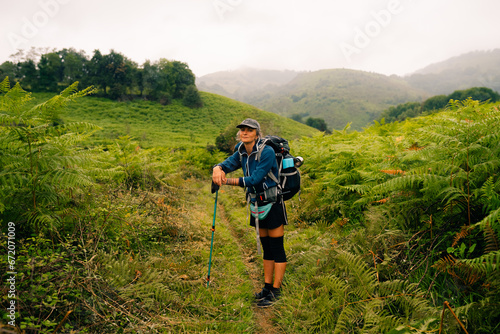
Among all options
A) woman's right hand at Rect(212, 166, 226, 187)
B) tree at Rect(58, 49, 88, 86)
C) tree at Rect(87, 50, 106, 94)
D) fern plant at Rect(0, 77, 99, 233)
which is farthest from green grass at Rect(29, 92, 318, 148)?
woman's right hand at Rect(212, 166, 226, 187)

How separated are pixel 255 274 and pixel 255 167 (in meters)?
2.44

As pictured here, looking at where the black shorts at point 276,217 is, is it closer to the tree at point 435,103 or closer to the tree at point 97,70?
the tree at point 97,70

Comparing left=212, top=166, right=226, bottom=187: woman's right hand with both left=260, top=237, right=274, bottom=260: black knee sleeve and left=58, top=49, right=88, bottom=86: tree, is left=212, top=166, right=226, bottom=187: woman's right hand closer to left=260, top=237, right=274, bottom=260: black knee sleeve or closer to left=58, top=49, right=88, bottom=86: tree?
left=260, top=237, right=274, bottom=260: black knee sleeve

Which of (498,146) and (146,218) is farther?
(146,218)

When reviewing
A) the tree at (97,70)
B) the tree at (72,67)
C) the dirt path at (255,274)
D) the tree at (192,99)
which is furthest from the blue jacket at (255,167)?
the tree at (72,67)

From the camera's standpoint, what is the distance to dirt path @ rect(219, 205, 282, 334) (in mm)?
3604

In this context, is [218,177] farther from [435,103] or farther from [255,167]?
[435,103]

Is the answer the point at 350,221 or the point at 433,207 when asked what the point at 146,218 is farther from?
the point at 433,207

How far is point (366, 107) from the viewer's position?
625ft

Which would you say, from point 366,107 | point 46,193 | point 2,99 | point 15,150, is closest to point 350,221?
point 46,193

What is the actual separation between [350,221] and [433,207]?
2310 mm

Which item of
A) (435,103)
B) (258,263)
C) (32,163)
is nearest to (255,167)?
(258,263)

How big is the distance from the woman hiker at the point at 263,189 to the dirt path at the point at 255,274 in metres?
0.20

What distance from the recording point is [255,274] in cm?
513
